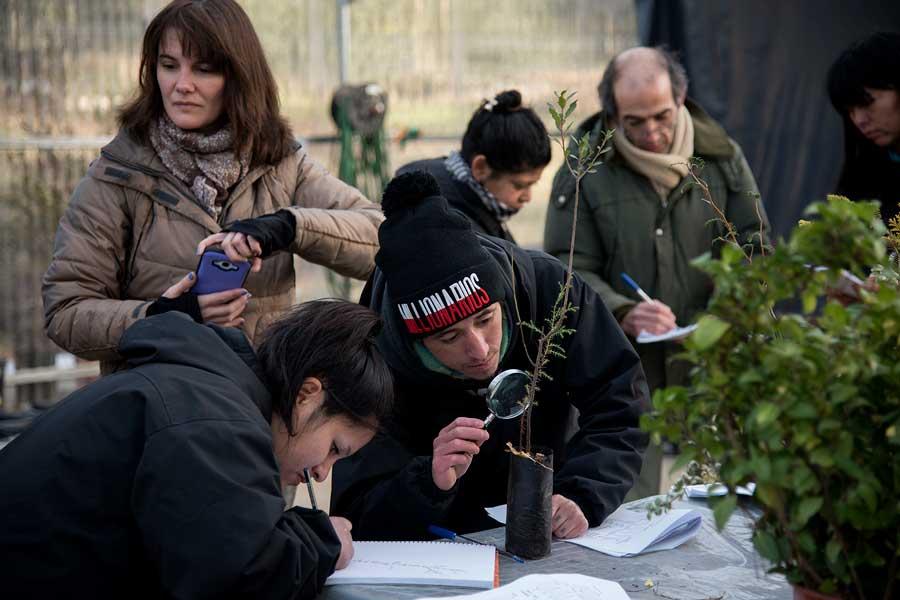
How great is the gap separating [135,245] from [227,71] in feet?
1.56

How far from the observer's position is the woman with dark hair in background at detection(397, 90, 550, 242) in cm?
325

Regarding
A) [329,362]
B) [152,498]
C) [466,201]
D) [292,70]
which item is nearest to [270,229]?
[329,362]

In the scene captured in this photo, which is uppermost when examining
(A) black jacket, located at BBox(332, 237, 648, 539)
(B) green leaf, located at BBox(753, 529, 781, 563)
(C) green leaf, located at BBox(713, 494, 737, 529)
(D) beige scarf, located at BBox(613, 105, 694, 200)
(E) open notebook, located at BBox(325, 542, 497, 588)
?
(D) beige scarf, located at BBox(613, 105, 694, 200)

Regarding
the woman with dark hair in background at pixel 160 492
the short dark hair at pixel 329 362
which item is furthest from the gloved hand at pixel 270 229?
the woman with dark hair in background at pixel 160 492

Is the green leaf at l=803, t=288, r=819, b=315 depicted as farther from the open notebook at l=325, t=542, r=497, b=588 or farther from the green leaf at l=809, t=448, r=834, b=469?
the open notebook at l=325, t=542, r=497, b=588

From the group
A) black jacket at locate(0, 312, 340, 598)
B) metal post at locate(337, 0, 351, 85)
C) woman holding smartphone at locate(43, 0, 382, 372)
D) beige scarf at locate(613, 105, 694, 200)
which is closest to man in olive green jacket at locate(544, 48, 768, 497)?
beige scarf at locate(613, 105, 694, 200)

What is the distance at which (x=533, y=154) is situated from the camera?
3258mm

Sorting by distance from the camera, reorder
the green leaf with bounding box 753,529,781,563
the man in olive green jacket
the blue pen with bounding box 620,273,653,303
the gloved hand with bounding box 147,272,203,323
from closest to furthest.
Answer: the green leaf with bounding box 753,529,781,563, the gloved hand with bounding box 147,272,203,323, the blue pen with bounding box 620,273,653,303, the man in olive green jacket

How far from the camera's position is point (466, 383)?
2.38 meters

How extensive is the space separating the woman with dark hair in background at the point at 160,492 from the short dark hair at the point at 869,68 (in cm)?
215

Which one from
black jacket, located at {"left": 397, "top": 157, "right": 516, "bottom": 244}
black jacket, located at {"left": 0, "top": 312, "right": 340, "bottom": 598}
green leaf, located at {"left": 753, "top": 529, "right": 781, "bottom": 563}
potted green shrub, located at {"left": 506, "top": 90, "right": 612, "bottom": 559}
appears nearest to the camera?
green leaf, located at {"left": 753, "top": 529, "right": 781, "bottom": 563}

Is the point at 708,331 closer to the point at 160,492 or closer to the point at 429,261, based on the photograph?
the point at 160,492

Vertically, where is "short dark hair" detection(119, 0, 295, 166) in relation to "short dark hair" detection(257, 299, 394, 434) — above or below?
above

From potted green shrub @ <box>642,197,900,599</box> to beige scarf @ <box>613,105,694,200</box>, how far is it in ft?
7.21
